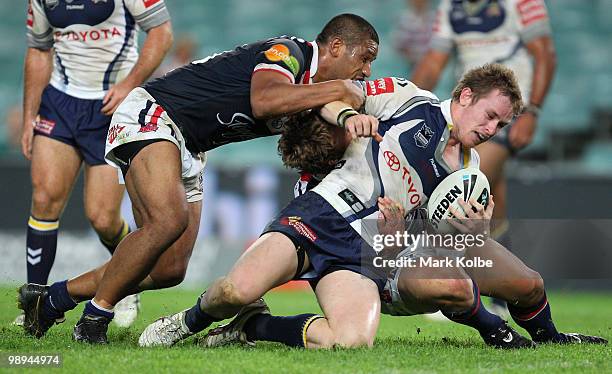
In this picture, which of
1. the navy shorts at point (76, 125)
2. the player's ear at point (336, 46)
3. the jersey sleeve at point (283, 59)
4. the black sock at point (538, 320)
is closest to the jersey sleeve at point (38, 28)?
the navy shorts at point (76, 125)

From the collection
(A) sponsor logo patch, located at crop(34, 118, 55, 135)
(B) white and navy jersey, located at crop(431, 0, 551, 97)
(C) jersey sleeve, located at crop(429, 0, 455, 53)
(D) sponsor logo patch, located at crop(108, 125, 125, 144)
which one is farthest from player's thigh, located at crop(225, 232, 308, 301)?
(C) jersey sleeve, located at crop(429, 0, 455, 53)

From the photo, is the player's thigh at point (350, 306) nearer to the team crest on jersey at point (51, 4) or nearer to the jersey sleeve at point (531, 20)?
the team crest on jersey at point (51, 4)

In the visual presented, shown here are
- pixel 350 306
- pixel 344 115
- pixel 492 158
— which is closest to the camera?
pixel 344 115

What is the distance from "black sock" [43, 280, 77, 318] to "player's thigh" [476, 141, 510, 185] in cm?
380

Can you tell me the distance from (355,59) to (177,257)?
163 centimetres

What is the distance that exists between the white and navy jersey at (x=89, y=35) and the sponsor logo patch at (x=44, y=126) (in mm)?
280

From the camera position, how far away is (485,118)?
5867 millimetres

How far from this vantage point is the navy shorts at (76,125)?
7.11 meters

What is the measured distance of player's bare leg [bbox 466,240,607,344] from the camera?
5.76m

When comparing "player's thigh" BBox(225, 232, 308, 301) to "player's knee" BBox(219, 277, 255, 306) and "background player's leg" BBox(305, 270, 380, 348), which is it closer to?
"player's knee" BBox(219, 277, 255, 306)

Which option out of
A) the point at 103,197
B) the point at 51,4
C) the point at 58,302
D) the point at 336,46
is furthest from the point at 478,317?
the point at 51,4

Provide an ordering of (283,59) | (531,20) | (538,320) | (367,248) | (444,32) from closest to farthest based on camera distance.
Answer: (283,59) → (367,248) → (538,320) → (531,20) → (444,32)

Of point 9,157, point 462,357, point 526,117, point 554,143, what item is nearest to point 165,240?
point 462,357

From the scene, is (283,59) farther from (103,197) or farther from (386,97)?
(103,197)
